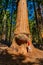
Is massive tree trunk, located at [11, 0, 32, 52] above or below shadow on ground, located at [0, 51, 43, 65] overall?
above

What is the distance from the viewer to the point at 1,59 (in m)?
9.33

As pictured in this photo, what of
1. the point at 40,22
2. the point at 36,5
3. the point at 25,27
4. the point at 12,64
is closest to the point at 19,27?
the point at 25,27

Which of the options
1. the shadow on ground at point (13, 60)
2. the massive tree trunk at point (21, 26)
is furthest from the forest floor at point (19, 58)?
the massive tree trunk at point (21, 26)

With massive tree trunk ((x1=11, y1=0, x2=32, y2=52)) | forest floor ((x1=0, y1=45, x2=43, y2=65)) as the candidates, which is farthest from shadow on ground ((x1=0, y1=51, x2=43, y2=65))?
massive tree trunk ((x1=11, y1=0, x2=32, y2=52))

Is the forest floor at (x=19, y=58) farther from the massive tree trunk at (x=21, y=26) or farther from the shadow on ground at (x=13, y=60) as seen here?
the massive tree trunk at (x=21, y=26)

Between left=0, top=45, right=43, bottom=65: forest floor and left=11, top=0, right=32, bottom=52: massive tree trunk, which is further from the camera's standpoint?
left=11, top=0, right=32, bottom=52: massive tree trunk

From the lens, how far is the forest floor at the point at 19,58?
8836 millimetres

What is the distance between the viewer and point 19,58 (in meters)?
9.45

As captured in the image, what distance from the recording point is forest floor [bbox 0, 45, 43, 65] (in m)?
8.84

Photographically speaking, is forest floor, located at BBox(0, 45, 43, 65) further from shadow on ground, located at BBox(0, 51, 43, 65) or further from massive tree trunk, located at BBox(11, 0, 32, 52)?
massive tree trunk, located at BBox(11, 0, 32, 52)

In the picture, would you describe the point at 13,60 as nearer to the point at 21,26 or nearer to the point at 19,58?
the point at 19,58

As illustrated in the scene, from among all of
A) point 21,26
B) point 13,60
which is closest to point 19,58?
point 13,60

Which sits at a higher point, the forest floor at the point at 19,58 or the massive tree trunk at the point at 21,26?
the massive tree trunk at the point at 21,26

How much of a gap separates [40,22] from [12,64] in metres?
11.2
